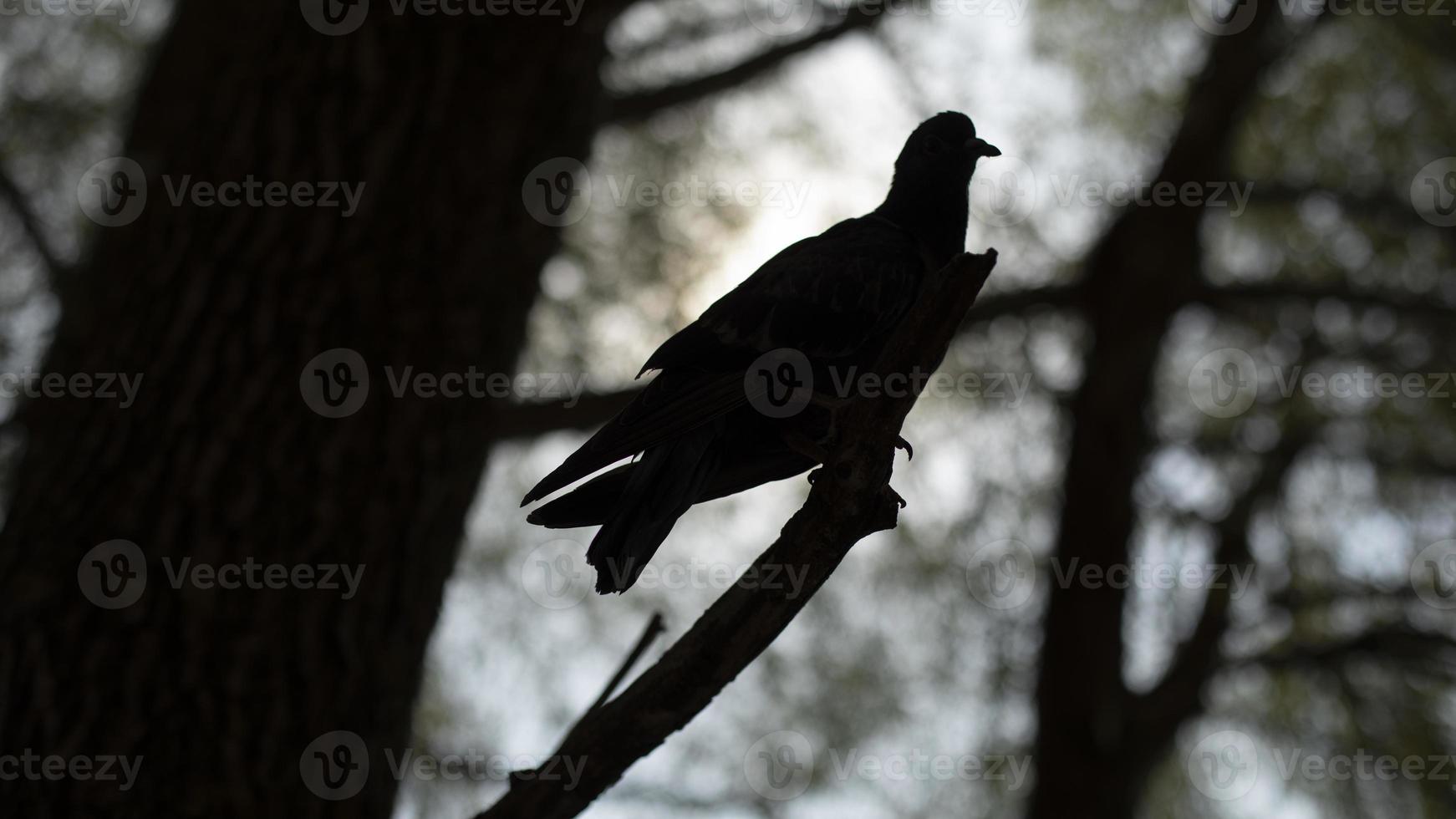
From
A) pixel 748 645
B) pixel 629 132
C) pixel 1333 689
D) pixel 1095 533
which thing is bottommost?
pixel 1333 689

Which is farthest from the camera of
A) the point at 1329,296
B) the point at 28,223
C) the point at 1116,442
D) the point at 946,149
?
the point at 1116,442

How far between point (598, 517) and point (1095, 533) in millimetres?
4518

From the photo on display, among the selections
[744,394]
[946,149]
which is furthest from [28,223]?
[744,394]

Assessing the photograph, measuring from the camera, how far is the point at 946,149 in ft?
11.5

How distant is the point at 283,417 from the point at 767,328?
1.40 m

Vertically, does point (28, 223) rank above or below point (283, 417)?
below

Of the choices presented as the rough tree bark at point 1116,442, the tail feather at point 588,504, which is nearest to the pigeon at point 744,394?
the tail feather at point 588,504

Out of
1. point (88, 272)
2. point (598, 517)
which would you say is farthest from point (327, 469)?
point (88, 272)

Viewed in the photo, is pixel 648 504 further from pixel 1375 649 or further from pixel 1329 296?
pixel 1375 649

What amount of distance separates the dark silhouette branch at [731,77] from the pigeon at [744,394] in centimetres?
261

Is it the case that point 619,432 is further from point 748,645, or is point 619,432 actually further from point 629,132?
point 629,132

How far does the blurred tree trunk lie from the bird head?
112 cm

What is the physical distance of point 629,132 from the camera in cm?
708

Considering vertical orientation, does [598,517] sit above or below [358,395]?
above
